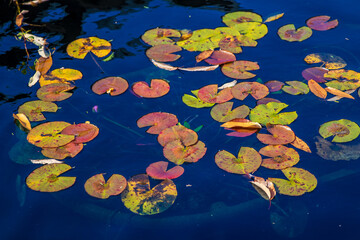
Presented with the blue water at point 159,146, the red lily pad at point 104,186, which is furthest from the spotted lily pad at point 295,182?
the red lily pad at point 104,186

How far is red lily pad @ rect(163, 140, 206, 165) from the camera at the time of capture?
2.02m

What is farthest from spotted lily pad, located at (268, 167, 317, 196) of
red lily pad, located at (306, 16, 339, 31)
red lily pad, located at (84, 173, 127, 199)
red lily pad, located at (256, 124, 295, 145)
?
red lily pad, located at (306, 16, 339, 31)

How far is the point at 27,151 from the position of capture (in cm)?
211

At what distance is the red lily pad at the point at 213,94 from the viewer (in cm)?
235

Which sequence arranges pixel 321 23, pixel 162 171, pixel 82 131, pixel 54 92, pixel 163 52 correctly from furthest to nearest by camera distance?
1. pixel 321 23
2. pixel 163 52
3. pixel 54 92
4. pixel 82 131
5. pixel 162 171

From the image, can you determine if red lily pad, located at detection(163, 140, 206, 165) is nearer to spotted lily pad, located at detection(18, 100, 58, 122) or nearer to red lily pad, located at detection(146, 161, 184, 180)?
red lily pad, located at detection(146, 161, 184, 180)

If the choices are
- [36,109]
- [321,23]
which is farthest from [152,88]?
[321,23]

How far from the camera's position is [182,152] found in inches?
80.5

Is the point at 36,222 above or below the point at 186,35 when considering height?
below

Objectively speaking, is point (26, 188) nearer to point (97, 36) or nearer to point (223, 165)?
point (223, 165)

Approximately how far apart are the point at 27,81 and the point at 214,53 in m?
1.21

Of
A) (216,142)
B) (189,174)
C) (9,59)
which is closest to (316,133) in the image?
(216,142)

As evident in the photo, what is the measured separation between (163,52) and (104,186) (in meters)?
1.14

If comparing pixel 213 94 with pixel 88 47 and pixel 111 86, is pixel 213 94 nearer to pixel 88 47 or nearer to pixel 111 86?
pixel 111 86
